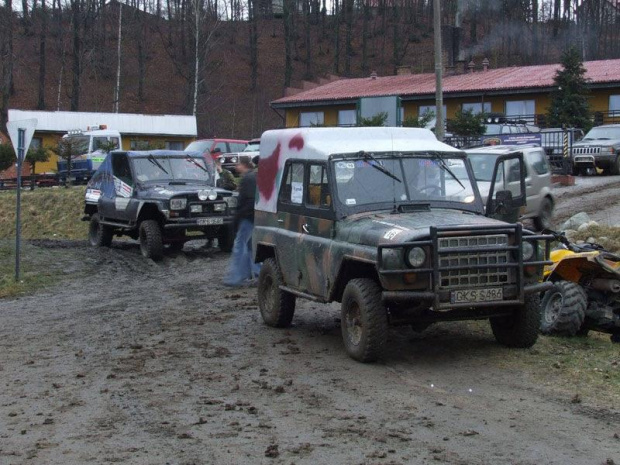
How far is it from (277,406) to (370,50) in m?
75.2

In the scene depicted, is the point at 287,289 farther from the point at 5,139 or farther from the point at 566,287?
the point at 5,139

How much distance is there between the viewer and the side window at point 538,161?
739 inches

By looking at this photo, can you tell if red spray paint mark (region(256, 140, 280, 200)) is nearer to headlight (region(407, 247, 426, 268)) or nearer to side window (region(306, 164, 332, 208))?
side window (region(306, 164, 332, 208))

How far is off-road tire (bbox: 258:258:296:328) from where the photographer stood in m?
10.5

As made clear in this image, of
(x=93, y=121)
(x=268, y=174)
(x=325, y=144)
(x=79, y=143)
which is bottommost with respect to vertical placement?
(x=268, y=174)

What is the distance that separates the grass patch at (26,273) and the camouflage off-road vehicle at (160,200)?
5.66 feet

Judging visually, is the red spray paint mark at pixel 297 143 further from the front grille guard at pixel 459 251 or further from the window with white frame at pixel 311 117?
the window with white frame at pixel 311 117

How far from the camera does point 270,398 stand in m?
7.51

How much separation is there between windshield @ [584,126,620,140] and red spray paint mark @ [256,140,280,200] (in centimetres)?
2174

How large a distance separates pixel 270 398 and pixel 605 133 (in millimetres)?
25483

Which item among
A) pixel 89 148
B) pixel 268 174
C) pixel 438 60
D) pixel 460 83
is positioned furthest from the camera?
pixel 460 83

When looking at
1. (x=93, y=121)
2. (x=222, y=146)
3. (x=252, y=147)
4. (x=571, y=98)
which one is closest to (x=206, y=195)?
(x=252, y=147)

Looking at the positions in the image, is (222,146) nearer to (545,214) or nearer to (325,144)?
(545,214)

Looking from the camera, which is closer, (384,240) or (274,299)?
(384,240)
